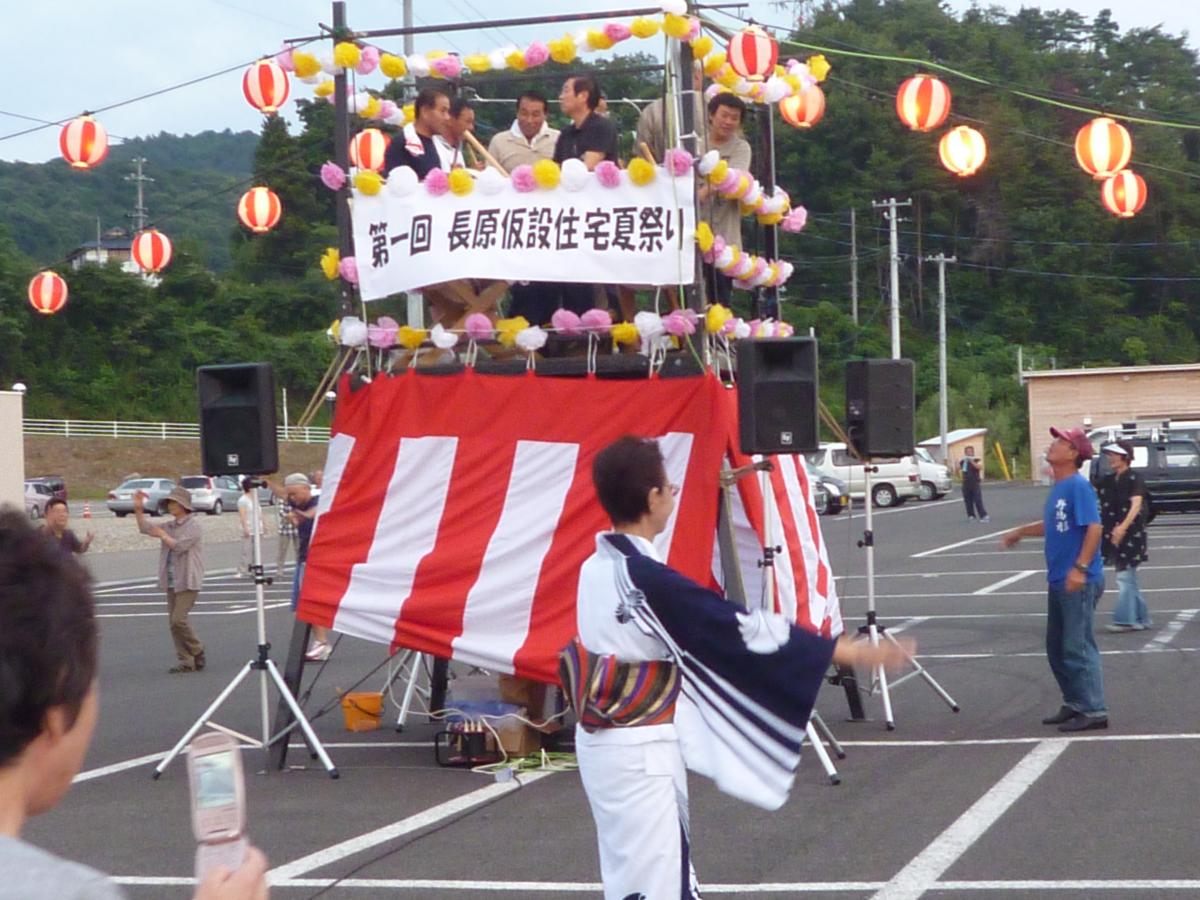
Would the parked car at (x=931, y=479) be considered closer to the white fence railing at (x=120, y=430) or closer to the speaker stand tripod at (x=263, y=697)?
the white fence railing at (x=120, y=430)

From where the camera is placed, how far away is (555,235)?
10125mm

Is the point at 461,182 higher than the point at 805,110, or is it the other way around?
the point at 805,110

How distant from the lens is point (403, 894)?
7.12m

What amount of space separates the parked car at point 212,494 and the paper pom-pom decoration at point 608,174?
1705 inches

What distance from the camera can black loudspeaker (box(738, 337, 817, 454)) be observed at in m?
9.38

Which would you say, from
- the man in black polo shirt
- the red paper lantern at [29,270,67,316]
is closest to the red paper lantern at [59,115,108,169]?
the red paper lantern at [29,270,67,316]

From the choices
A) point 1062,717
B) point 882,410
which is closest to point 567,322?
point 882,410

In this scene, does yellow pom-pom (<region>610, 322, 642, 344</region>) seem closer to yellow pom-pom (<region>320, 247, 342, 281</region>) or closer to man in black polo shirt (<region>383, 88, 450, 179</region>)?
man in black polo shirt (<region>383, 88, 450, 179</region>)

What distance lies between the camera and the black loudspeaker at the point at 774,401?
9.38m

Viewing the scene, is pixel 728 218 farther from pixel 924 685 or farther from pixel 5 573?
pixel 5 573

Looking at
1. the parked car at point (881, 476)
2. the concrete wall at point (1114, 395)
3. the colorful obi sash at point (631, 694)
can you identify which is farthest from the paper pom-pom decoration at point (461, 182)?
the concrete wall at point (1114, 395)

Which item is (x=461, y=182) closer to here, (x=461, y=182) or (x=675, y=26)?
(x=461, y=182)

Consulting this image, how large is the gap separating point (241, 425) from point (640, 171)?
313cm

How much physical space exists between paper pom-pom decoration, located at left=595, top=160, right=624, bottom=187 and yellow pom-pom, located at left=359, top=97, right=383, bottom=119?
2.24m
